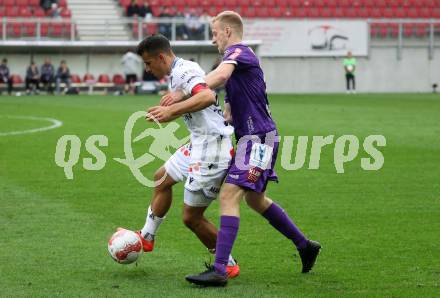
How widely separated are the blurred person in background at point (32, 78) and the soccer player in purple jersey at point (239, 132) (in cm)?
3233

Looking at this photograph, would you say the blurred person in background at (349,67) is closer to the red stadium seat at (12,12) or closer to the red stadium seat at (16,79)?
the red stadium seat at (16,79)

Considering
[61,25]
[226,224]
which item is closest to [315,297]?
[226,224]

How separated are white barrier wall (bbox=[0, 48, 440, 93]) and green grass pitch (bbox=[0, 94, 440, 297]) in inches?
902

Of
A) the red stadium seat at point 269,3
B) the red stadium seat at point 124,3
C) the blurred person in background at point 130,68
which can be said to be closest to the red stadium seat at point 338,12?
the red stadium seat at point 269,3

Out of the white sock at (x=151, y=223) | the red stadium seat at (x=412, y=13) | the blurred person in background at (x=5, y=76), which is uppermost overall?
the white sock at (x=151, y=223)

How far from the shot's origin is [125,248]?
7.61 m

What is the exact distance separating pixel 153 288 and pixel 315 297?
1129 mm

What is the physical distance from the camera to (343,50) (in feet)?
141

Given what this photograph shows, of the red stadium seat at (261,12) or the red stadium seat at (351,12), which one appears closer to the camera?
the red stadium seat at (261,12)

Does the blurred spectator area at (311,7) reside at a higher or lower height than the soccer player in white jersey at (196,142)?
lower

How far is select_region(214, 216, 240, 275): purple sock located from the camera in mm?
7098

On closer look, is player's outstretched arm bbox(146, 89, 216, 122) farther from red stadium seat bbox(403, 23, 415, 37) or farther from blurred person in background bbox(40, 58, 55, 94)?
red stadium seat bbox(403, 23, 415, 37)

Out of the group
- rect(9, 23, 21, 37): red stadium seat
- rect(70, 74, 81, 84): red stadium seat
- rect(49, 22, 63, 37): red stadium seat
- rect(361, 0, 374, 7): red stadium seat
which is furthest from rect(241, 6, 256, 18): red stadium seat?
rect(9, 23, 21, 37): red stadium seat

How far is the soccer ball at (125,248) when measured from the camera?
761 centimetres
